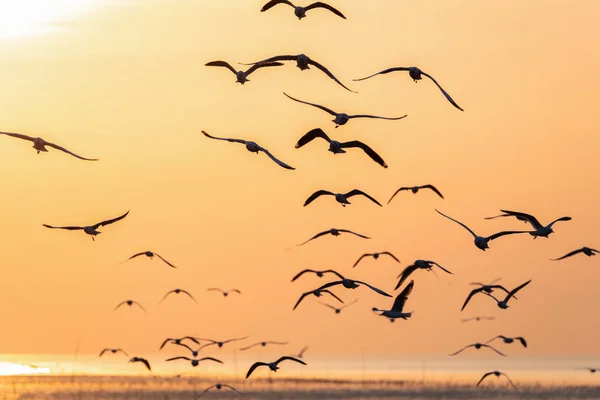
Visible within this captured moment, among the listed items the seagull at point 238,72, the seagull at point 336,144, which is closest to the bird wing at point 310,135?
the seagull at point 336,144

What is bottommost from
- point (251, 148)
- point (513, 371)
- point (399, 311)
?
point (399, 311)

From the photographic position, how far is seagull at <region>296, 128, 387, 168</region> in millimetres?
42656

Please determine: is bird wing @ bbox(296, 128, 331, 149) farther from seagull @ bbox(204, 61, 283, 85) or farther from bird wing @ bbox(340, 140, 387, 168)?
seagull @ bbox(204, 61, 283, 85)

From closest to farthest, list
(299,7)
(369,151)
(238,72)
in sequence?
1. (369,151)
2. (299,7)
3. (238,72)

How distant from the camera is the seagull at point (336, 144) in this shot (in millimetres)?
42656

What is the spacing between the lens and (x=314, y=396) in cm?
9956

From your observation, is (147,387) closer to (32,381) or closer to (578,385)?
(32,381)

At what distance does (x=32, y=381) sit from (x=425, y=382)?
31660mm

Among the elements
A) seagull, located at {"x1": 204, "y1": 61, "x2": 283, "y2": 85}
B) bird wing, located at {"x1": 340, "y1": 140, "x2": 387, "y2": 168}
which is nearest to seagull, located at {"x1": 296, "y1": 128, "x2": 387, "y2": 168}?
bird wing, located at {"x1": 340, "y1": 140, "x2": 387, "y2": 168}

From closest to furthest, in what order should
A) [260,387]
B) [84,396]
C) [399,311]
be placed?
[399,311] → [84,396] → [260,387]

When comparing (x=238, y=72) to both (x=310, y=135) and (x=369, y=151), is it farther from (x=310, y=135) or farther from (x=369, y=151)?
(x=369, y=151)

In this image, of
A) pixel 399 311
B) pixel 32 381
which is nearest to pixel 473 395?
pixel 32 381

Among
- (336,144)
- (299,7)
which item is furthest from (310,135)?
(299,7)

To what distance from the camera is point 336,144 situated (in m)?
44.5
